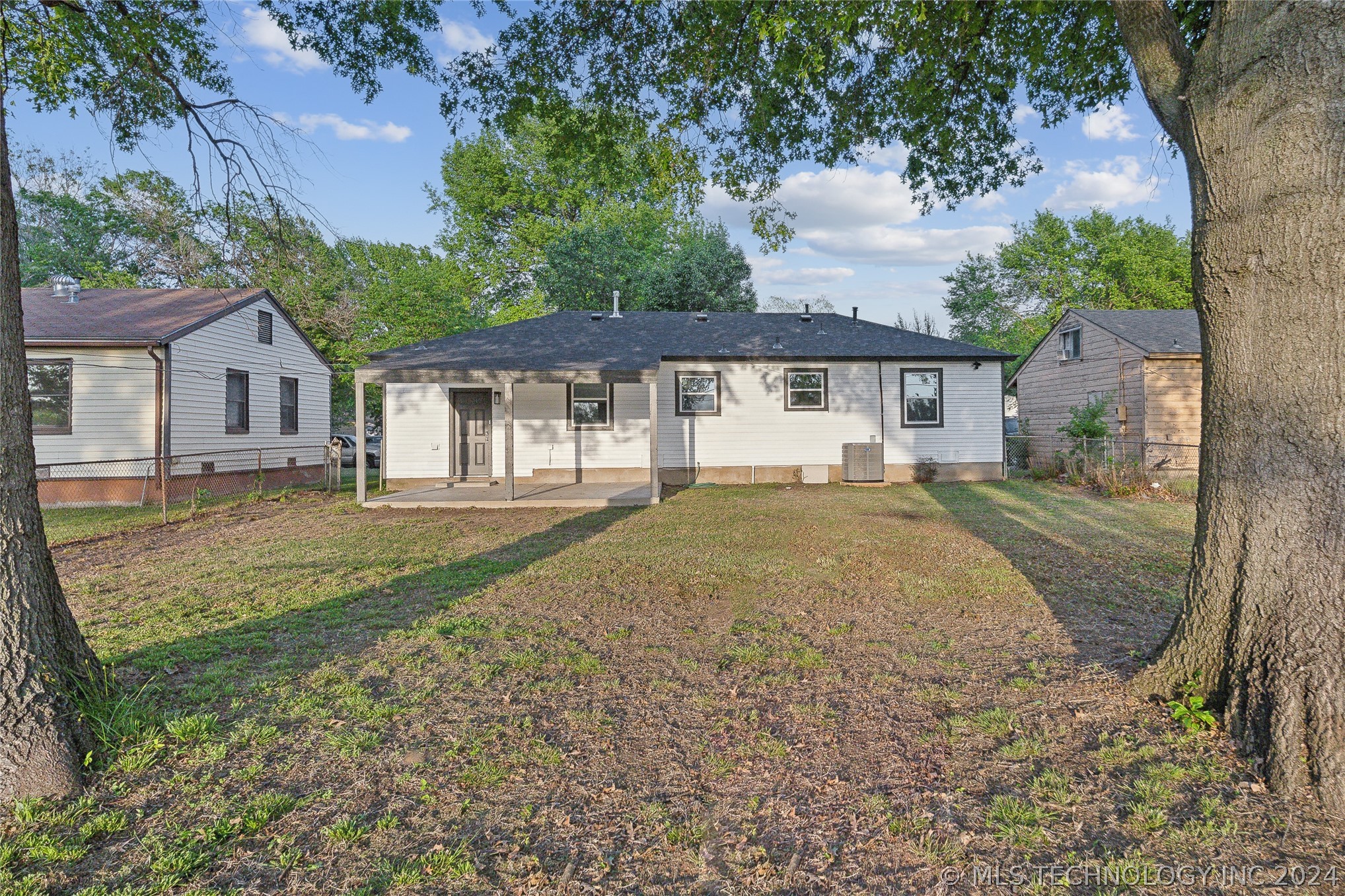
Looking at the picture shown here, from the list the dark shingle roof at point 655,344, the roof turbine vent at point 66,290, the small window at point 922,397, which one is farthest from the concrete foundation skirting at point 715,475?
the roof turbine vent at point 66,290

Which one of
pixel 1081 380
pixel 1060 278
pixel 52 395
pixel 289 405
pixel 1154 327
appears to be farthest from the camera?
pixel 1060 278

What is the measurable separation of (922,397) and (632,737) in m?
13.8

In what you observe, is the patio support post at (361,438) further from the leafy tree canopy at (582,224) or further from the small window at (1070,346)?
the small window at (1070,346)

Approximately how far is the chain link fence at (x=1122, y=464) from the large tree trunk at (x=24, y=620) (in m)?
15.4

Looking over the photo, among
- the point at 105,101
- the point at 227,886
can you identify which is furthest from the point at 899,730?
the point at 105,101

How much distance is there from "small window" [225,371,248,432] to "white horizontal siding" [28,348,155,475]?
1.98 m

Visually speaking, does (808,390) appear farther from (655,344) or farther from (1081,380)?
(1081,380)

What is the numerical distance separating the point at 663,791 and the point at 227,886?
5.21 ft

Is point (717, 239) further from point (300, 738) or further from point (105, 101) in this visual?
point (300, 738)

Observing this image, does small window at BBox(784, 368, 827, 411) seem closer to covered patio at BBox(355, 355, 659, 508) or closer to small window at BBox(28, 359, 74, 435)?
covered patio at BBox(355, 355, 659, 508)

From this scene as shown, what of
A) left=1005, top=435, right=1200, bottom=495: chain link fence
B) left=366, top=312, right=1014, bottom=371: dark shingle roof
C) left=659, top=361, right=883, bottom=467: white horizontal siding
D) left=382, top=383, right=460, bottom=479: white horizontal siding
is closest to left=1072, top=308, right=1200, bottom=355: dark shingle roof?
left=1005, top=435, right=1200, bottom=495: chain link fence

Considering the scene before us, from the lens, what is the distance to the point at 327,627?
15.7ft

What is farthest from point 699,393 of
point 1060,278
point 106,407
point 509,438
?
point 1060,278

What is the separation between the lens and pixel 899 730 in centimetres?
312
